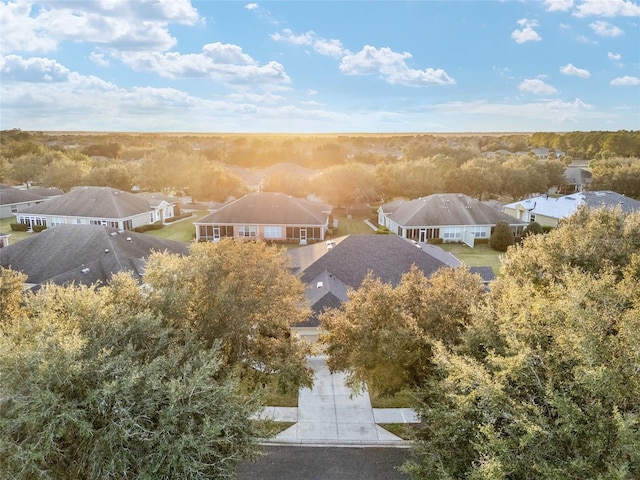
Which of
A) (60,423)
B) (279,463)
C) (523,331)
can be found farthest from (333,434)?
(60,423)

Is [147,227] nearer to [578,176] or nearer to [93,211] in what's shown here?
[93,211]

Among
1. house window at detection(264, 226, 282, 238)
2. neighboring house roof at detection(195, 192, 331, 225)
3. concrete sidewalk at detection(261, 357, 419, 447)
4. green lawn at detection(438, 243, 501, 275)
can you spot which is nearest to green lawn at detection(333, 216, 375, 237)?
neighboring house roof at detection(195, 192, 331, 225)

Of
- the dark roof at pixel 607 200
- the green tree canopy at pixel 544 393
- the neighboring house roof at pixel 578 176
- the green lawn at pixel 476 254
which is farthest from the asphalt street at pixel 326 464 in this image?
the neighboring house roof at pixel 578 176

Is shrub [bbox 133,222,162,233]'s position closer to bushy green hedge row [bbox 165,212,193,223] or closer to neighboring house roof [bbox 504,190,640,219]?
bushy green hedge row [bbox 165,212,193,223]

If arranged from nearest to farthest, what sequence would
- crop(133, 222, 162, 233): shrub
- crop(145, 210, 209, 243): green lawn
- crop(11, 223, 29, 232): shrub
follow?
crop(145, 210, 209, 243): green lawn < crop(133, 222, 162, 233): shrub < crop(11, 223, 29, 232): shrub

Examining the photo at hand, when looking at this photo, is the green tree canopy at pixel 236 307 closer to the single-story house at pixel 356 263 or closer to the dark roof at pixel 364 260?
the single-story house at pixel 356 263

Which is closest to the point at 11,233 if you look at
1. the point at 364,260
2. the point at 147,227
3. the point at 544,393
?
the point at 147,227
